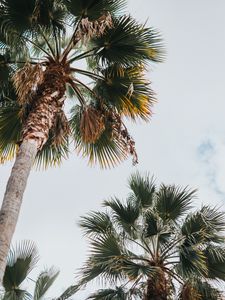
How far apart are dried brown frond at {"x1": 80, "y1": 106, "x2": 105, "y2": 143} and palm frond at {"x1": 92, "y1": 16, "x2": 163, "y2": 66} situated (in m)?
1.04

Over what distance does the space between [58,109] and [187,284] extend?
4274 mm

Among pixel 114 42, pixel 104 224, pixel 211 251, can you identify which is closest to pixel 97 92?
pixel 114 42

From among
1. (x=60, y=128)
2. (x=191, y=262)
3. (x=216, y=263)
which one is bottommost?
(x=191, y=262)

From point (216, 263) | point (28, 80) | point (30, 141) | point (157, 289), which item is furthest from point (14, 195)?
point (216, 263)

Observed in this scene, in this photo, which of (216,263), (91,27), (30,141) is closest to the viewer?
(30,141)

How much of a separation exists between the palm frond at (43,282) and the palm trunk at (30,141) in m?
4.96

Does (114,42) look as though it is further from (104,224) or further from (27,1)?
(104,224)

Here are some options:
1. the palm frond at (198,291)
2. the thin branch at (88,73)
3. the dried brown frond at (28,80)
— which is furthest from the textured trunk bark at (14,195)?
the palm frond at (198,291)

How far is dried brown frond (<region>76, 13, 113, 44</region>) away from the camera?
7.59 metres

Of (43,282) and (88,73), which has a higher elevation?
(88,73)

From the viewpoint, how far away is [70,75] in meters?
7.93

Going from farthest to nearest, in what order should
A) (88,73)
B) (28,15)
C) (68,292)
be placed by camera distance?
(68,292) < (88,73) < (28,15)

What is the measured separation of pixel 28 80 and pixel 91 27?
55.9 inches

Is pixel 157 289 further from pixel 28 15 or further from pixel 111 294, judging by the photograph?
pixel 28 15
